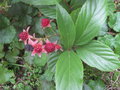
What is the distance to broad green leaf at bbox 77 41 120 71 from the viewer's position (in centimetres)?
98

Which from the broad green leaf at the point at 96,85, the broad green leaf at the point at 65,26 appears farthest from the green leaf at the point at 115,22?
the broad green leaf at the point at 65,26

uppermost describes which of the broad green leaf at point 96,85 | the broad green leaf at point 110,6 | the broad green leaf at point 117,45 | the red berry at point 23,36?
the broad green leaf at point 110,6

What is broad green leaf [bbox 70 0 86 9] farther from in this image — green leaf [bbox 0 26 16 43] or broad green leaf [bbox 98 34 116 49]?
green leaf [bbox 0 26 16 43]

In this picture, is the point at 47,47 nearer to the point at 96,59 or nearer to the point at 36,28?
the point at 96,59

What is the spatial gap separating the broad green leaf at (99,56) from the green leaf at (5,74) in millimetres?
619

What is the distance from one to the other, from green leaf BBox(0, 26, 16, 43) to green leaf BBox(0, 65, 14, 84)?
0.77ft

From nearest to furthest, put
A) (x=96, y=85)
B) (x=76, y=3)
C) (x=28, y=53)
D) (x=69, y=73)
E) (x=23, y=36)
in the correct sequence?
(x=69, y=73), (x=23, y=36), (x=76, y=3), (x=96, y=85), (x=28, y=53)

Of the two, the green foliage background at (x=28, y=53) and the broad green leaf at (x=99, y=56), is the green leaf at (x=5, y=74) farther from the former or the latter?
the broad green leaf at (x=99, y=56)

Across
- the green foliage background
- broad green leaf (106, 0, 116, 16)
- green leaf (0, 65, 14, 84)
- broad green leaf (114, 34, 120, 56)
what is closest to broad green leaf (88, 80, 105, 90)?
the green foliage background

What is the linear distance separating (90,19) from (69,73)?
0.29 meters

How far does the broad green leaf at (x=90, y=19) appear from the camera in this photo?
0.98m

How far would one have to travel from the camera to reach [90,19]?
39.4 inches

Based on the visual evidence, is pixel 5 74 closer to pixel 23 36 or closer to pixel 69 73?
pixel 23 36

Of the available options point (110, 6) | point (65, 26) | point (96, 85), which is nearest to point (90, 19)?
point (65, 26)
